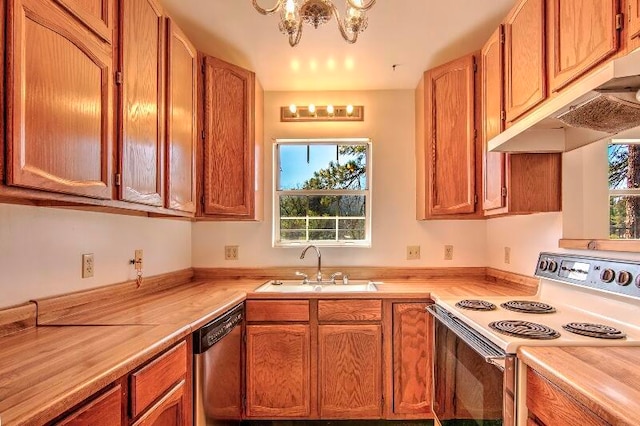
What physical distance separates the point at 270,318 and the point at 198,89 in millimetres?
1402

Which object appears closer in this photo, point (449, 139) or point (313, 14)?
point (313, 14)

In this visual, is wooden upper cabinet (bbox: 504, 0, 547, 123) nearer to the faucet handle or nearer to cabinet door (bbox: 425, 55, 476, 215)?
cabinet door (bbox: 425, 55, 476, 215)

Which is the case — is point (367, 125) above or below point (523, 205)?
above

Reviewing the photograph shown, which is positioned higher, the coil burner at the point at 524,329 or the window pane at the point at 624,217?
the window pane at the point at 624,217

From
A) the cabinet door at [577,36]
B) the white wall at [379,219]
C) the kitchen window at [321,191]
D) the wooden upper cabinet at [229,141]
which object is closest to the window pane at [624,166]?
the cabinet door at [577,36]

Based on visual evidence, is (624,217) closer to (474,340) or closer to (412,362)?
(474,340)

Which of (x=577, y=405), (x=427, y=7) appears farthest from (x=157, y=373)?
(x=427, y=7)

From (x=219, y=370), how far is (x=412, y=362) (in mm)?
1094

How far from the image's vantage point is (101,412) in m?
0.89

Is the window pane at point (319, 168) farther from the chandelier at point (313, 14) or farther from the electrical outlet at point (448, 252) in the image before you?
the chandelier at point (313, 14)

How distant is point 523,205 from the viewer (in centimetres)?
178

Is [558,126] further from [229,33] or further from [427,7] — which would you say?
[229,33]

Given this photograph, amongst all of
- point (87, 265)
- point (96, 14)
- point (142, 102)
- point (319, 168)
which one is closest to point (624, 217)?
point (319, 168)

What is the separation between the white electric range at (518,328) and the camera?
3.82ft
